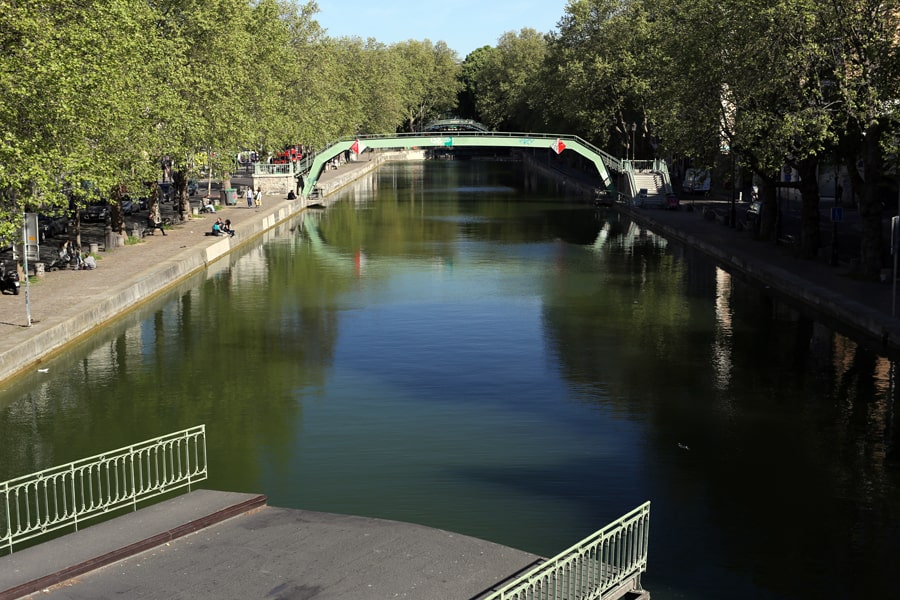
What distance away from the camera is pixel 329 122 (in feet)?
314

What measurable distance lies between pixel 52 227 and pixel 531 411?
36383 mm

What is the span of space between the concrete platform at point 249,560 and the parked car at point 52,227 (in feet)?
132

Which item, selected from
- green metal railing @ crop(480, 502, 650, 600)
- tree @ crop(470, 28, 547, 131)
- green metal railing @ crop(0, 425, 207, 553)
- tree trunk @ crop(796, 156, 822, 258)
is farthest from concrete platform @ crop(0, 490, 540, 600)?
tree @ crop(470, 28, 547, 131)

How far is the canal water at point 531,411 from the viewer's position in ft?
60.6

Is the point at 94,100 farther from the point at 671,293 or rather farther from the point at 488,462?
the point at 671,293

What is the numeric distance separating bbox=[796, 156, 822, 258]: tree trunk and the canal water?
4053 millimetres

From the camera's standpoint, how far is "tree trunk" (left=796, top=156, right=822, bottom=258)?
45.2 meters

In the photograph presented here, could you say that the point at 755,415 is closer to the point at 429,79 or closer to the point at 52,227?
the point at 52,227

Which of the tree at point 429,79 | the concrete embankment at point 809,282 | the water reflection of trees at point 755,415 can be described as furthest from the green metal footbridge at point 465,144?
the tree at point 429,79

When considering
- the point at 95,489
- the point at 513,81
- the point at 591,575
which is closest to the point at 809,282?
the point at 95,489

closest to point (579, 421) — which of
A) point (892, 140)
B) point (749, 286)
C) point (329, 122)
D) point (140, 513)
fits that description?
point (140, 513)

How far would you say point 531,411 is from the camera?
83.6 ft

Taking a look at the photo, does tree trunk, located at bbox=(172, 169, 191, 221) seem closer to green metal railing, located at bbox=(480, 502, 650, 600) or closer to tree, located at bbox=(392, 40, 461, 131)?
green metal railing, located at bbox=(480, 502, 650, 600)

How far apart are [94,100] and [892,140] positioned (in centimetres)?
2621
